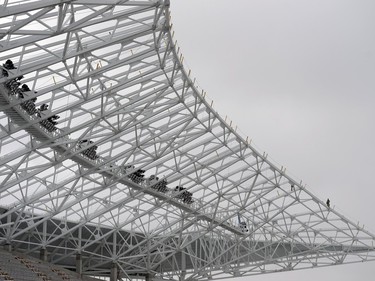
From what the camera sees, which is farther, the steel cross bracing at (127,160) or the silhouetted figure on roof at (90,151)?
the silhouetted figure on roof at (90,151)

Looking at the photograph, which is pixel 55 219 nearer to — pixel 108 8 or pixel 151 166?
pixel 151 166

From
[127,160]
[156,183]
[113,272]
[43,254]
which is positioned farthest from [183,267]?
[127,160]

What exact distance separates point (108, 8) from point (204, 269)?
40.9 metres

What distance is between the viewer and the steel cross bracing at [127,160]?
27.6m

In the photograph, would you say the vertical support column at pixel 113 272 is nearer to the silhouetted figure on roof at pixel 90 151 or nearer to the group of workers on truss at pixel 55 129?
the group of workers on truss at pixel 55 129

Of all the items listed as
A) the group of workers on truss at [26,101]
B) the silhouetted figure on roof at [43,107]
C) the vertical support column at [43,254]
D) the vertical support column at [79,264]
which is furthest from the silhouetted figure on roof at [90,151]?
the vertical support column at [79,264]

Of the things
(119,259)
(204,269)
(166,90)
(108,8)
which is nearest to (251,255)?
(204,269)

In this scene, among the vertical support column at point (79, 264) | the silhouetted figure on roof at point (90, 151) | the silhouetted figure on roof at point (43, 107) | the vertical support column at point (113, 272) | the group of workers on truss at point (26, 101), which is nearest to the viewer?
the group of workers on truss at point (26, 101)

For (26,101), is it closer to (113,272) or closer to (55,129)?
(55,129)

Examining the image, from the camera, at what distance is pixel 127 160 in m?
40.7

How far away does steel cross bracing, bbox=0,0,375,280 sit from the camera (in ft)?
90.7

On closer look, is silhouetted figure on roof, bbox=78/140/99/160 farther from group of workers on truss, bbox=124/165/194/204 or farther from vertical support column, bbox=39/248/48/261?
vertical support column, bbox=39/248/48/261

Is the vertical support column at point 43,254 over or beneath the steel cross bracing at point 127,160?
beneath

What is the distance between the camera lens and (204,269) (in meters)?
61.0
